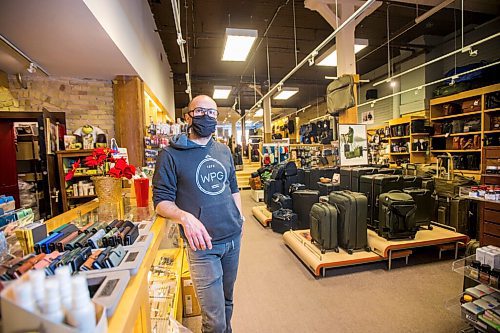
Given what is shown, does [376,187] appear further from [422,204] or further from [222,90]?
[222,90]

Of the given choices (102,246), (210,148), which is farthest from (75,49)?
(102,246)

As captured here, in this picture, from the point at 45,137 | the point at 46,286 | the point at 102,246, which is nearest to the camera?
the point at 46,286

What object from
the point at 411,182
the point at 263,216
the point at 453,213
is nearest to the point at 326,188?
the point at 411,182

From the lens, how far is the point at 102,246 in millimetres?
→ 1020

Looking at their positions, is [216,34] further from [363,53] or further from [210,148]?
[210,148]

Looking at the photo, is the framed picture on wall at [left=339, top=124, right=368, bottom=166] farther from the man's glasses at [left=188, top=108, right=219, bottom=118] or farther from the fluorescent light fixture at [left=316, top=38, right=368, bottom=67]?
the man's glasses at [left=188, top=108, right=219, bottom=118]

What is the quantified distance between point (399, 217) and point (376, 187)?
1.93 feet

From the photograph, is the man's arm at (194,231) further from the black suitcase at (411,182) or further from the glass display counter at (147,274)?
the black suitcase at (411,182)

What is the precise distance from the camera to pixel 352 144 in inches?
182

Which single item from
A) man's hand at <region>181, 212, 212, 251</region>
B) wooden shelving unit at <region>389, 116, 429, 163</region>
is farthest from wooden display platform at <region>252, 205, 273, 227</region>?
wooden shelving unit at <region>389, 116, 429, 163</region>

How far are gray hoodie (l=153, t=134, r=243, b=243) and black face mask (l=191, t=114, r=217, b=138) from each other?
0.11 metres

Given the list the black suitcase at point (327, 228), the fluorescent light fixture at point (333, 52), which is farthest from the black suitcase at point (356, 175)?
the fluorescent light fixture at point (333, 52)

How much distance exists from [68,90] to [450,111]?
27.7 feet

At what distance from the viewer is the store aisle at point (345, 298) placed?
242 cm
